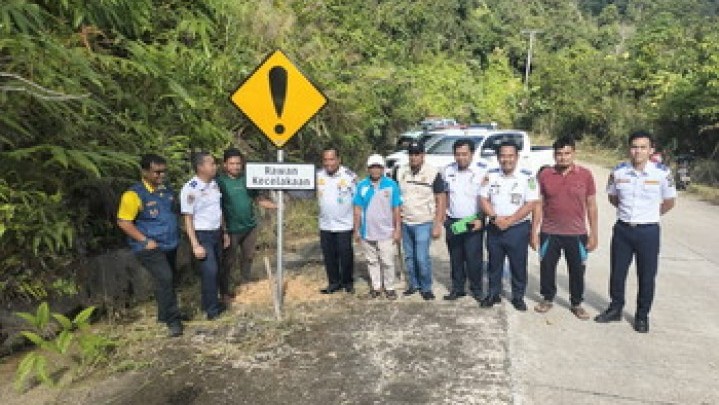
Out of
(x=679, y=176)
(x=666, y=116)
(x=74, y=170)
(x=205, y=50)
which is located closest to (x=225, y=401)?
(x=74, y=170)

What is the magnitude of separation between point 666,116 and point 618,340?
745 inches

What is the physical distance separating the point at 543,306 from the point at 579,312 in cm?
35

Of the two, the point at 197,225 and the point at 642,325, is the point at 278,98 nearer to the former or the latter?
the point at 197,225

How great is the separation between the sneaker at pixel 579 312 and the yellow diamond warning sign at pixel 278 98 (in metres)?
3.24

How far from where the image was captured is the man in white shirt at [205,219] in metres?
5.72

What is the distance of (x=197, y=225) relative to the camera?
582cm

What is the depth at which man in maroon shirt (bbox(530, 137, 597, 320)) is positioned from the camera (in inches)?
224

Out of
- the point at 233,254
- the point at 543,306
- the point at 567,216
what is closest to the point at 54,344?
the point at 233,254

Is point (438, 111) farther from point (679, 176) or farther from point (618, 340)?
point (618, 340)

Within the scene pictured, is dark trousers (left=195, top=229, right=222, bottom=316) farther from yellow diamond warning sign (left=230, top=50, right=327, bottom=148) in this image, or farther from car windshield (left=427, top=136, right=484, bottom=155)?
car windshield (left=427, top=136, right=484, bottom=155)

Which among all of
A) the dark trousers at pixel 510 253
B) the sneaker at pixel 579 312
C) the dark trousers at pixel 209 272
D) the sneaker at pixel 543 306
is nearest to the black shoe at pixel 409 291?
the dark trousers at pixel 510 253

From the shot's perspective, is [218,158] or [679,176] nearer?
[218,158]

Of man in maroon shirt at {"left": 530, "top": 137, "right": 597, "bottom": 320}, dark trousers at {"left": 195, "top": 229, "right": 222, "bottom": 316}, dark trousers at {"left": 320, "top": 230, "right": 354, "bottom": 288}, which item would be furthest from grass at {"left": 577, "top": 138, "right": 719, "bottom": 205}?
dark trousers at {"left": 195, "top": 229, "right": 222, "bottom": 316}

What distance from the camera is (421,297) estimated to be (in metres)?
6.60
